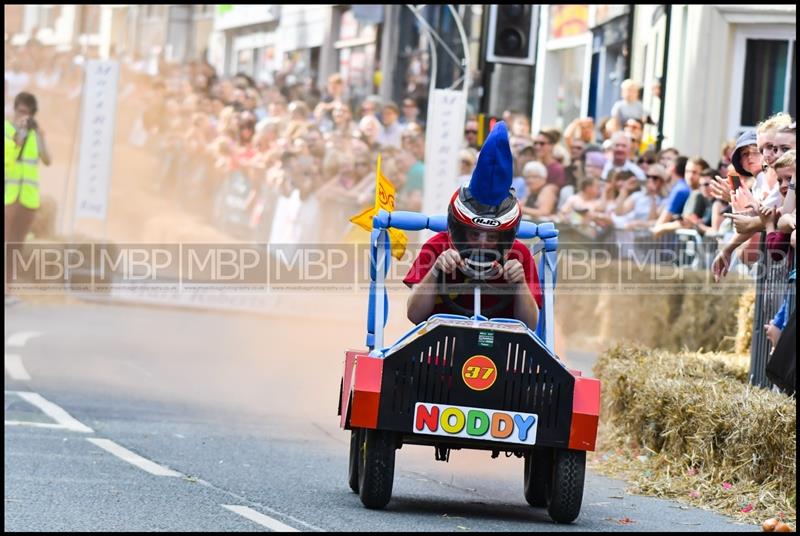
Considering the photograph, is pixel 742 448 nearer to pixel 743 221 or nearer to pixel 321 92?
pixel 743 221

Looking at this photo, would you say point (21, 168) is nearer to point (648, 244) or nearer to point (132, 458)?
point (648, 244)

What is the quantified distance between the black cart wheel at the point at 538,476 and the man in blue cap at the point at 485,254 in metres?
0.81

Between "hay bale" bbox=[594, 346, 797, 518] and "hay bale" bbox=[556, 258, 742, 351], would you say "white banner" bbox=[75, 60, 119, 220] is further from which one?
"hay bale" bbox=[594, 346, 797, 518]

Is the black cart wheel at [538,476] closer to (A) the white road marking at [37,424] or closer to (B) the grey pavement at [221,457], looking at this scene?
(B) the grey pavement at [221,457]

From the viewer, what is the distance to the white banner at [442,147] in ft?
69.2

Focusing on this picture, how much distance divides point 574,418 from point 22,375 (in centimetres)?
750

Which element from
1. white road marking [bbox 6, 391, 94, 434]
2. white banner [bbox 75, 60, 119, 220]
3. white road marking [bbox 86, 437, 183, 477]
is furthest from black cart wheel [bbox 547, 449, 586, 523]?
white banner [bbox 75, 60, 119, 220]

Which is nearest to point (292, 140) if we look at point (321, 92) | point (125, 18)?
point (321, 92)

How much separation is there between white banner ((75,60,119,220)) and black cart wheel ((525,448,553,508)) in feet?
49.1

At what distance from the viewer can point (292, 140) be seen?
26.3 m

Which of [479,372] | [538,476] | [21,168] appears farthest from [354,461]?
[21,168]

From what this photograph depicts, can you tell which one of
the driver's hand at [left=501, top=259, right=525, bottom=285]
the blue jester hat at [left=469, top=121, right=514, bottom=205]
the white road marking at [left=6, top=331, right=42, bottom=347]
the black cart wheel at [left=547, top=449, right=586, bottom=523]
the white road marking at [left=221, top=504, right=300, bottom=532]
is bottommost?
the white road marking at [left=6, top=331, right=42, bottom=347]

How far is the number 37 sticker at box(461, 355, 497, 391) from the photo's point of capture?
8.80m

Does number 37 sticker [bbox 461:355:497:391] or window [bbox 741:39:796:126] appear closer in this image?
number 37 sticker [bbox 461:355:497:391]
